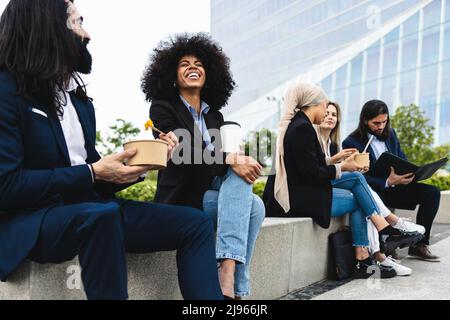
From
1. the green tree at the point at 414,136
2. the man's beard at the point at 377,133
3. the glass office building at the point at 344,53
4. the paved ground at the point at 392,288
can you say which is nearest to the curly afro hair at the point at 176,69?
the paved ground at the point at 392,288

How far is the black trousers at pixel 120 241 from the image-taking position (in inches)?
60.1

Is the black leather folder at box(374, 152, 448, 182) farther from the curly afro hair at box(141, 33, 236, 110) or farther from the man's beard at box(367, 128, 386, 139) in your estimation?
the curly afro hair at box(141, 33, 236, 110)

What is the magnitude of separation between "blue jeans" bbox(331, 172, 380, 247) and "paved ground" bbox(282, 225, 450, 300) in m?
0.36

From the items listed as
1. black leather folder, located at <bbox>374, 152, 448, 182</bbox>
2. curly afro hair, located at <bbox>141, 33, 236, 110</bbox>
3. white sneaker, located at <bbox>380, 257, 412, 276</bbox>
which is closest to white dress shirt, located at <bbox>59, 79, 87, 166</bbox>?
curly afro hair, located at <bbox>141, 33, 236, 110</bbox>

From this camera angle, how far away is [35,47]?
1.75m

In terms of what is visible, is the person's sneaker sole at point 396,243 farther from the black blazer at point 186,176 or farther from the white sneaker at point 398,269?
the black blazer at point 186,176

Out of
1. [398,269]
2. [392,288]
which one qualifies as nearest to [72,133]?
[392,288]

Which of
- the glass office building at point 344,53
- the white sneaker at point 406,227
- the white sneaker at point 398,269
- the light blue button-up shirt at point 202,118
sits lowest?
the white sneaker at point 398,269

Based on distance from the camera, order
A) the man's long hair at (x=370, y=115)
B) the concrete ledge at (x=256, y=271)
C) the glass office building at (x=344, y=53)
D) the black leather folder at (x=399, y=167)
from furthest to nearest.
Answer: the glass office building at (x=344, y=53) → the man's long hair at (x=370, y=115) → the black leather folder at (x=399, y=167) → the concrete ledge at (x=256, y=271)

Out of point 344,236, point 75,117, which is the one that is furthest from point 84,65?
point 344,236

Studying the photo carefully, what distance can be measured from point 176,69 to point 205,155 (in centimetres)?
77

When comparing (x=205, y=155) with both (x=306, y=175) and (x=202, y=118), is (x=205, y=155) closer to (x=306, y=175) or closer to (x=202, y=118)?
(x=202, y=118)

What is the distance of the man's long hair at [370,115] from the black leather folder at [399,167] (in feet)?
1.41
